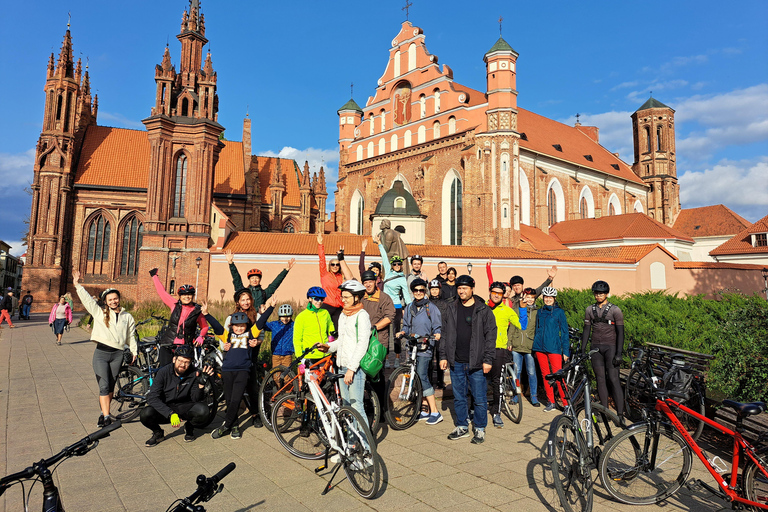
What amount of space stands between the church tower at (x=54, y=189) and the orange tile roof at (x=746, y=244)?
A: 52197 mm

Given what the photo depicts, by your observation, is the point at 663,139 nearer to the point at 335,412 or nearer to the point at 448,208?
the point at 448,208

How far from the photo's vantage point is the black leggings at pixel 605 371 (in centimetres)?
627

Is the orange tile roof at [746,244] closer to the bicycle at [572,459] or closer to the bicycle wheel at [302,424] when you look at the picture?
the bicycle at [572,459]

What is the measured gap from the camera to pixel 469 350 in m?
5.58

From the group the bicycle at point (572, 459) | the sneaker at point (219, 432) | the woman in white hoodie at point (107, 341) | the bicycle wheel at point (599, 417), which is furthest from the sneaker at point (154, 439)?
the bicycle wheel at point (599, 417)

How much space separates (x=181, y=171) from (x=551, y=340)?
80.5 ft

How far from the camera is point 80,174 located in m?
35.2

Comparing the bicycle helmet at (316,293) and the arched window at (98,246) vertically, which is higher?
the arched window at (98,246)

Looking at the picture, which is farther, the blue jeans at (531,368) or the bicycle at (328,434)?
the blue jeans at (531,368)

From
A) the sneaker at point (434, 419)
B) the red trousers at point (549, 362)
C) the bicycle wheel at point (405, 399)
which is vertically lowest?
the sneaker at point (434, 419)

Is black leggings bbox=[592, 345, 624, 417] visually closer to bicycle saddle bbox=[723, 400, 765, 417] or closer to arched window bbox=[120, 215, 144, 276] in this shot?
bicycle saddle bbox=[723, 400, 765, 417]

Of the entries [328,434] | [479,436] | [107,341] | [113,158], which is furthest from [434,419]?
[113,158]

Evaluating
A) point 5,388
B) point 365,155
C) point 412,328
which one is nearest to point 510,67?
point 365,155

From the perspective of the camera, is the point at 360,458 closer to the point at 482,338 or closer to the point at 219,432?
the point at 482,338
